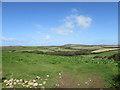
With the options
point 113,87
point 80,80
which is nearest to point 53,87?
point 80,80

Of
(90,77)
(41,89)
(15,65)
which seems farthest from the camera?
(15,65)

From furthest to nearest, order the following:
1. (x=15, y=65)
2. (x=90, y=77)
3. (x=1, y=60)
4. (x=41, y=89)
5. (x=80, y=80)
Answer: (x=1, y=60)
(x=15, y=65)
(x=90, y=77)
(x=80, y=80)
(x=41, y=89)

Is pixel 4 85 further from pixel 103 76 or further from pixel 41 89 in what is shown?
pixel 103 76

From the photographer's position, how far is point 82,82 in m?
10.3

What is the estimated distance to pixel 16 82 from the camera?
9836 mm

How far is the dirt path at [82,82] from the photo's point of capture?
964cm

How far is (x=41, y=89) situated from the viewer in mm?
8281

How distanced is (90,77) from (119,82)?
254cm

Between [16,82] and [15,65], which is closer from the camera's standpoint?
[16,82]

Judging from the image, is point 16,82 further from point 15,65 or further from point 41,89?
point 15,65

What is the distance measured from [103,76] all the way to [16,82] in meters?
8.23

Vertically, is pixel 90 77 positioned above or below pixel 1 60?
below

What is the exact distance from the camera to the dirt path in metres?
9.64

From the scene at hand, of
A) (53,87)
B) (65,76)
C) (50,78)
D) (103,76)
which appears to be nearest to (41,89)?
(53,87)
